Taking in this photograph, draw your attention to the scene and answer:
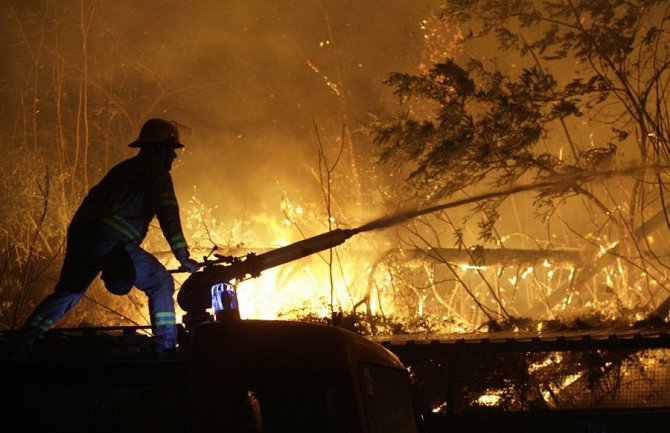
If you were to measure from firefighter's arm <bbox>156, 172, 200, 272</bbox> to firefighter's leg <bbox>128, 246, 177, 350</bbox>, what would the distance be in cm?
18

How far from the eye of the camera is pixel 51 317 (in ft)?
14.0

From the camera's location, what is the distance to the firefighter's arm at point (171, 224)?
15.4ft

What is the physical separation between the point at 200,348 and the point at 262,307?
32.8 ft

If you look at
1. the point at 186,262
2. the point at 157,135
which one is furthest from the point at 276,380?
the point at 157,135

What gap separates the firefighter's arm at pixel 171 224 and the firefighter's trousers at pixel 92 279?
20 centimetres

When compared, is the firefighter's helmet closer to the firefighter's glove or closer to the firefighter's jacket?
the firefighter's jacket

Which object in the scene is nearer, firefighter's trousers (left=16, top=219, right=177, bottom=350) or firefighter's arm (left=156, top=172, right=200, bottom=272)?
firefighter's trousers (left=16, top=219, right=177, bottom=350)

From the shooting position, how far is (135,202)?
4.74 meters

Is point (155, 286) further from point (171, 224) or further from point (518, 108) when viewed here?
point (518, 108)

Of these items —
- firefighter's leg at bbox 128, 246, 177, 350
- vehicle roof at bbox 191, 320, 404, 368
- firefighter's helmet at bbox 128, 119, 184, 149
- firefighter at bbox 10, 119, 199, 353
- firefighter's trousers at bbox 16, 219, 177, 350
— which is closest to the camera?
vehicle roof at bbox 191, 320, 404, 368

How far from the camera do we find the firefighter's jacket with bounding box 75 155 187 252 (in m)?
4.65

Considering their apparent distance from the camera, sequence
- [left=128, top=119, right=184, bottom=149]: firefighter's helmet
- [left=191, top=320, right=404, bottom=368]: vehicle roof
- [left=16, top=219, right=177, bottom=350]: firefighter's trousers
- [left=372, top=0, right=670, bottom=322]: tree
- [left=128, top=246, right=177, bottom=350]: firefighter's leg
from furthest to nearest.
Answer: [left=372, top=0, right=670, bottom=322]: tree
[left=128, top=119, right=184, bottom=149]: firefighter's helmet
[left=128, top=246, right=177, bottom=350]: firefighter's leg
[left=16, top=219, right=177, bottom=350]: firefighter's trousers
[left=191, top=320, right=404, bottom=368]: vehicle roof

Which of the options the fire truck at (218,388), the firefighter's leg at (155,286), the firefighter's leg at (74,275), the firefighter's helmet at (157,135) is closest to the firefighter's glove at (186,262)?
the firefighter's leg at (155,286)

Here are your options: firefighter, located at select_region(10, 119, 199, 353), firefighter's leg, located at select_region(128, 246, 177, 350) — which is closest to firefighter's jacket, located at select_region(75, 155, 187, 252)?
firefighter, located at select_region(10, 119, 199, 353)
